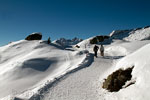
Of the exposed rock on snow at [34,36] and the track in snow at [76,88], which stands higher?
the exposed rock on snow at [34,36]

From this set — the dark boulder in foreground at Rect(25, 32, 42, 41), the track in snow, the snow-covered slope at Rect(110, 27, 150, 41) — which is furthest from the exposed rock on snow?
the snow-covered slope at Rect(110, 27, 150, 41)

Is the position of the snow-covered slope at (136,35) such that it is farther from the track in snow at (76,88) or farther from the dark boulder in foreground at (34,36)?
the track in snow at (76,88)

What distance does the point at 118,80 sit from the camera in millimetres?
8305

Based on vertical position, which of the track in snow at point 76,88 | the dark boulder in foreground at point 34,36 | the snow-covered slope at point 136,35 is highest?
the snow-covered slope at point 136,35

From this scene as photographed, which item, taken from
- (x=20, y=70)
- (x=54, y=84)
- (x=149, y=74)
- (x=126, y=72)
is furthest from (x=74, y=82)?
(x=20, y=70)

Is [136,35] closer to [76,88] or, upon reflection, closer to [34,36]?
[34,36]

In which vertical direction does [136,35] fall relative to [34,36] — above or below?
above

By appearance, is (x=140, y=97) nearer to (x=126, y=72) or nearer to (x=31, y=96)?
(x=126, y=72)

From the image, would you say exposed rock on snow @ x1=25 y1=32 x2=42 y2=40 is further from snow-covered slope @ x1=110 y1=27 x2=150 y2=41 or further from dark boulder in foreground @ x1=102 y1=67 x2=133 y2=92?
snow-covered slope @ x1=110 y1=27 x2=150 y2=41

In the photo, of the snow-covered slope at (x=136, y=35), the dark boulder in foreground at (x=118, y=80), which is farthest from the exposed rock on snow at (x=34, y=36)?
the snow-covered slope at (x=136, y=35)

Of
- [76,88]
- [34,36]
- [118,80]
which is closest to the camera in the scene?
[118,80]

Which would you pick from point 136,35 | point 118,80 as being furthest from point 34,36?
point 136,35

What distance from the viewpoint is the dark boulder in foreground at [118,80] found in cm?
805

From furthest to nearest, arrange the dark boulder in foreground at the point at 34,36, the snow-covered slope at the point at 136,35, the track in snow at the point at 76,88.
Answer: the snow-covered slope at the point at 136,35 < the dark boulder in foreground at the point at 34,36 < the track in snow at the point at 76,88
